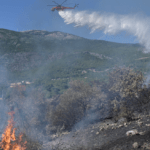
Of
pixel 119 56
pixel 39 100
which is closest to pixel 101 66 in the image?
pixel 119 56

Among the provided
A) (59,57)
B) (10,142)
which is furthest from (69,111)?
(59,57)

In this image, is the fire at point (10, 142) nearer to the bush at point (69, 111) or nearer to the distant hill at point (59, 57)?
the bush at point (69, 111)

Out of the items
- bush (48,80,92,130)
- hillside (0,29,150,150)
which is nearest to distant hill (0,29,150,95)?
hillside (0,29,150,150)

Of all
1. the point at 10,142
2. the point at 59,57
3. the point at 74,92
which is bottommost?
the point at 10,142

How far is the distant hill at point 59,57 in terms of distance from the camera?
281ft

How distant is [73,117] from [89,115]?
3017 millimetres

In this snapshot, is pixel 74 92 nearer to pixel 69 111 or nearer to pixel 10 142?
pixel 69 111

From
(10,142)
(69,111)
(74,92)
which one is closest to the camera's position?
(10,142)

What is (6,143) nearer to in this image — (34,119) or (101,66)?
(34,119)

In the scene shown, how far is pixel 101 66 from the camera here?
97125mm

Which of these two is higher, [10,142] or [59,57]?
[59,57]

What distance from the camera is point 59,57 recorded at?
112m

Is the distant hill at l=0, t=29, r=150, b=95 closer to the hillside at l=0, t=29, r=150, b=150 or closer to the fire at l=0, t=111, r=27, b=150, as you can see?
the hillside at l=0, t=29, r=150, b=150

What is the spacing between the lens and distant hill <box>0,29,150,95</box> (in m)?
85.8
